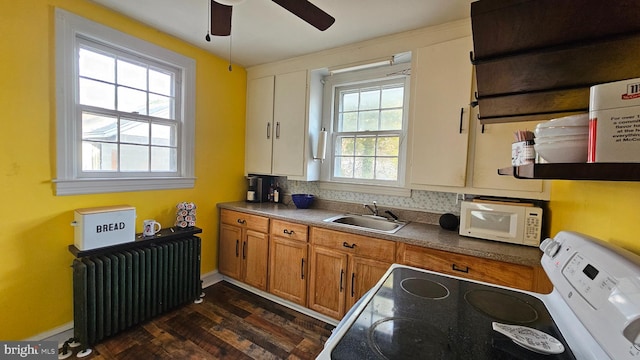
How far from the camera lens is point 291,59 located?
2785 millimetres

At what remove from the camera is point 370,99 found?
2.71 m

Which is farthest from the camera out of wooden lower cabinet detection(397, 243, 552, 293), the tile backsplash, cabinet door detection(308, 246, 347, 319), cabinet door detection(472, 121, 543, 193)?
the tile backsplash

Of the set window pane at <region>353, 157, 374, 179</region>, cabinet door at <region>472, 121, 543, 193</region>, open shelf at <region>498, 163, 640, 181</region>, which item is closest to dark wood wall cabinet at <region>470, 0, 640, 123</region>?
open shelf at <region>498, 163, 640, 181</region>

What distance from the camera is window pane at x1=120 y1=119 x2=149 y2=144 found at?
2.20 m

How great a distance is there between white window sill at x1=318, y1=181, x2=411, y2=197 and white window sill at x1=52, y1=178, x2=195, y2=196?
54.8 inches

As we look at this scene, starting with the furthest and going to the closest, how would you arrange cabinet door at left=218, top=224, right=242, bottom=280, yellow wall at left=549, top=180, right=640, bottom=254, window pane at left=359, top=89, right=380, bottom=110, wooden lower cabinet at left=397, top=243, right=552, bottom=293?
cabinet door at left=218, top=224, right=242, bottom=280 → window pane at left=359, top=89, right=380, bottom=110 → wooden lower cabinet at left=397, top=243, right=552, bottom=293 → yellow wall at left=549, top=180, right=640, bottom=254

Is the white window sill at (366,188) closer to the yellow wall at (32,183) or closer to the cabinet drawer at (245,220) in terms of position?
the cabinet drawer at (245,220)

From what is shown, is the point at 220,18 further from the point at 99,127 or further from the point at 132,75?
the point at 99,127

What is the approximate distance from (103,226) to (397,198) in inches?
92.2

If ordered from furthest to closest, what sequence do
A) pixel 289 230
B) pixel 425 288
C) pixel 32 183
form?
pixel 289 230 < pixel 32 183 < pixel 425 288

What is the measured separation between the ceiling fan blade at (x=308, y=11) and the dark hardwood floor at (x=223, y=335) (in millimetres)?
2189

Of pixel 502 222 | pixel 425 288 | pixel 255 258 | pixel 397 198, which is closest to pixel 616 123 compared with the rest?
pixel 425 288

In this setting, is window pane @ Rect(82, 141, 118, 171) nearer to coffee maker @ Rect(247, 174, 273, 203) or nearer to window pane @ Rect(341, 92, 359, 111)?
coffee maker @ Rect(247, 174, 273, 203)

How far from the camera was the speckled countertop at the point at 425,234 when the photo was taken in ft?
5.19
